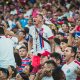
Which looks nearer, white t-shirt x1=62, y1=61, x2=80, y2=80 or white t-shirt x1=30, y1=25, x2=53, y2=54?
white t-shirt x1=62, y1=61, x2=80, y2=80

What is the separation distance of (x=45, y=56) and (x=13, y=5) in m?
10.8

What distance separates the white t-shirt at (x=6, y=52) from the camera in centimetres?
1050

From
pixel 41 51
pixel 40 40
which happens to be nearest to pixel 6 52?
pixel 41 51

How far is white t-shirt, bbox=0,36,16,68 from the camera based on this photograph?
1050 cm

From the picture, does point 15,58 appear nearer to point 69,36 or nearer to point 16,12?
point 69,36

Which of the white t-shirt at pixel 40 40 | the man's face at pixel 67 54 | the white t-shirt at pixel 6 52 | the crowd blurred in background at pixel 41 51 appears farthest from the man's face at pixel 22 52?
the man's face at pixel 67 54

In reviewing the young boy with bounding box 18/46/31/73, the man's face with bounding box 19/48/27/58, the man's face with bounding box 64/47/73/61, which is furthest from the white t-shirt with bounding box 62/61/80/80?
the man's face with bounding box 19/48/27/58

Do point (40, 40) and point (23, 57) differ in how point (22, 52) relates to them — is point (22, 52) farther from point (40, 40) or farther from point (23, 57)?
point (40, 40)

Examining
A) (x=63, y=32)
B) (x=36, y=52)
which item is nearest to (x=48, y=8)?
(x=63, y=32)

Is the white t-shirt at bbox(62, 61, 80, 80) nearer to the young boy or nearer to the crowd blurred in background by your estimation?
the crowd blurred in background

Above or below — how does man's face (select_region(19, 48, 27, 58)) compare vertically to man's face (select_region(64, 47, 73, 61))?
below

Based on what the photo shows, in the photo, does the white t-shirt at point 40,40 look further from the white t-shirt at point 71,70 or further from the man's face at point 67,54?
the white t-shirt at point 71,70

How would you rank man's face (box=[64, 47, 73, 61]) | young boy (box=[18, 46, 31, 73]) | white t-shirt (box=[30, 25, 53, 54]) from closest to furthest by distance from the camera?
man's face (box=[64, 47, 73, 61]) < young boy (box=[18, 46, 31, 73]) < white t-shirt (box=[30, 25, 53, 54])

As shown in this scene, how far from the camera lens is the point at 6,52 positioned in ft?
34.6
